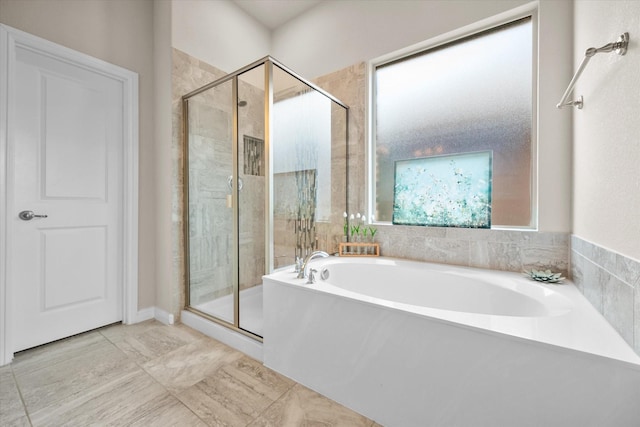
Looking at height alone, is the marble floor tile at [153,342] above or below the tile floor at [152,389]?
above

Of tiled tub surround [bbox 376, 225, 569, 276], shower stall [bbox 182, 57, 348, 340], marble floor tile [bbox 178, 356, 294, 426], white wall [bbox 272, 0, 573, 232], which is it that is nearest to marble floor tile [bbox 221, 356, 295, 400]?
marble floor tile [bbox 178, 356, 294, 426]

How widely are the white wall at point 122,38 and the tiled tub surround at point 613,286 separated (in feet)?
9.39

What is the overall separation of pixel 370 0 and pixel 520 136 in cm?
170

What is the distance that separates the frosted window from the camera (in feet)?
5.98

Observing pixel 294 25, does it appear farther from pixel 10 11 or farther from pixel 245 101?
pixel 10 11

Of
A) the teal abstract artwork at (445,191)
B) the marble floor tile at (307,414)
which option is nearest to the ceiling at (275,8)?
the teal abstract artwork at (445,191)

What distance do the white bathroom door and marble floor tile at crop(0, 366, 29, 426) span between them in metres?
0.33

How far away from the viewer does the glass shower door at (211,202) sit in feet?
6.63

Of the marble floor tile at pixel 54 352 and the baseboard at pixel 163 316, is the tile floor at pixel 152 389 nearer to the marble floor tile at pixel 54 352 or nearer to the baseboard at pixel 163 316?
the marble floor tile at pixel 54 352

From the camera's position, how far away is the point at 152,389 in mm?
1411

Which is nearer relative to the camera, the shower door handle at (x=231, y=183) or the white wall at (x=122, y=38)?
the white wall at (x=122, y=38)

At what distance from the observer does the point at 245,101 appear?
1917 mm

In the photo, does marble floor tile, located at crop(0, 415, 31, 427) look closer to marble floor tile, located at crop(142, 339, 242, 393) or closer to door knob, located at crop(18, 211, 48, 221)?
marble floor tile, located at crop(142, 339, 242, 393)

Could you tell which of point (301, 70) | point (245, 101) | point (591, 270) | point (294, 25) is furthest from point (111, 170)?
point (591, 270)
